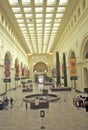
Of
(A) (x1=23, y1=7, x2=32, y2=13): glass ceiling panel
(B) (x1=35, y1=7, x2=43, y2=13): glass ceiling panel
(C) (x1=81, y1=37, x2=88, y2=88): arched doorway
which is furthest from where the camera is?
(B) (x1=35, y1=7, x2=43, y2=13): glass ceiling panel

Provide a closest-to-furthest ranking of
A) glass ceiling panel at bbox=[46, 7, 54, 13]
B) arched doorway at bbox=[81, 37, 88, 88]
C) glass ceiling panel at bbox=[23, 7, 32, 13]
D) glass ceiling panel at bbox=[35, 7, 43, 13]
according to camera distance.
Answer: arched doorway at bbox=[81, 37, 88, 88]
glass ceiling panel at bbox=[23, 7, 32, 13]
glass ceiling panel at bbox=[35, 7, 43, 13]
glass ceiling panel at bbox=[46, 7, 54, 13]

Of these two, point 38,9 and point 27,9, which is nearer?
point 27,9

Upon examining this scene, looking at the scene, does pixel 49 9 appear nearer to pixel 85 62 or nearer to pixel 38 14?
pixel 38 14

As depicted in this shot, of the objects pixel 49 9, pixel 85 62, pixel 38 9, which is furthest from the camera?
pixel 49 9

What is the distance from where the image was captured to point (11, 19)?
89.7ft

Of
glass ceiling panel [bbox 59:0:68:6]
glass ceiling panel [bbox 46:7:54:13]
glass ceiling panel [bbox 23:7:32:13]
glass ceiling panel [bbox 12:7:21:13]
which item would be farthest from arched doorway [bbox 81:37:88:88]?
glass ceiling panel [bbox 12:7:21:13]

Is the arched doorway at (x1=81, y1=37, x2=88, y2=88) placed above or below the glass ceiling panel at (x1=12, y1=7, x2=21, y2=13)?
below

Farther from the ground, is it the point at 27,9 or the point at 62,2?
the point at 62,2

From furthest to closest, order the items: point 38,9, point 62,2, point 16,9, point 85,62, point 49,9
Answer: point 49,9, point 38,9, point 16,9, point 85,62, point 62,2

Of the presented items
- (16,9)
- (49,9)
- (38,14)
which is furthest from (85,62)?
(16,9)

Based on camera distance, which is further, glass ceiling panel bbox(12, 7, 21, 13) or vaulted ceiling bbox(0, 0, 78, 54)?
glass ceiling panel bbox(12, 7, 21, 13)

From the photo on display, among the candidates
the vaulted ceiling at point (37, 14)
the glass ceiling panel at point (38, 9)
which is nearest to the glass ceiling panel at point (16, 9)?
the vaulted ceiling at point (37, 14)

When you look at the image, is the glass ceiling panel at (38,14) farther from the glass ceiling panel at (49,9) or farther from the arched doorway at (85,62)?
the arched doorway at (85,62)

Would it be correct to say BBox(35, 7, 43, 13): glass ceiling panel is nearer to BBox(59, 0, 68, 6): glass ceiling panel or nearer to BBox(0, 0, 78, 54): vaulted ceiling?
BBox(0, 0, 78, 54): vaulted ceiling
